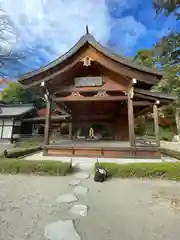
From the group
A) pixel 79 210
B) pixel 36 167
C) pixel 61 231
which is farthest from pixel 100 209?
pixel 36 167

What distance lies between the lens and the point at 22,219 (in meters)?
2.58

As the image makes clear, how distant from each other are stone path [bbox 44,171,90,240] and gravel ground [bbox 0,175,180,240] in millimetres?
81

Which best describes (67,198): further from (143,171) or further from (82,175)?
(143,171)

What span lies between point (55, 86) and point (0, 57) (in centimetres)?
247

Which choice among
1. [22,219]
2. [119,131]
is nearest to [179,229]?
[22,219]

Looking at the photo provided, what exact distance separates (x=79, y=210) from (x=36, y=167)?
2.56 metres

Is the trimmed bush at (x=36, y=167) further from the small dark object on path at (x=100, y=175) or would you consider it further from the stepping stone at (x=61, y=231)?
the stepping stone at (x=61, y=231)

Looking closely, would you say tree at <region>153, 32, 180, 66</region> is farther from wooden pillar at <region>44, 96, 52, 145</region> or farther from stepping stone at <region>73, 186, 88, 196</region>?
wooden pillar at <region>44, 96, 52, 145</region>

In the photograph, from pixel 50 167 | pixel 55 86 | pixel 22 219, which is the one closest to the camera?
pixel 22 219

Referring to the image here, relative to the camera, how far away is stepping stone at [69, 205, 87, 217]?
279 centimetres

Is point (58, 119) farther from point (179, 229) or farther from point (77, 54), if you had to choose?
point (179, 229)

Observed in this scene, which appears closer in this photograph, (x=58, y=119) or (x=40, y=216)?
(x=40, y=216)

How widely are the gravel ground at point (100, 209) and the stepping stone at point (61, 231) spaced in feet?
0.25

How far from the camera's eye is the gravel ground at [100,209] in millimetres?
2256
